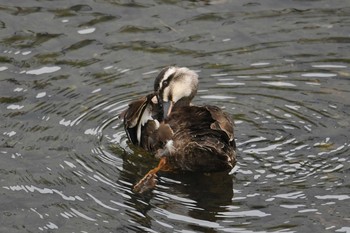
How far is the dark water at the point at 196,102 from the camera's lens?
8508 millimetres

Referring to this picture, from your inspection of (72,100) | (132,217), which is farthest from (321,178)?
(72,100)

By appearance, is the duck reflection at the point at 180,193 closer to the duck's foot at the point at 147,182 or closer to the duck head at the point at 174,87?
the duck's foot at the point at 147,182

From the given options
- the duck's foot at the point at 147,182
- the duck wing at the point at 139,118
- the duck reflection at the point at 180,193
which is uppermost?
the duck wing at the point at 139,118

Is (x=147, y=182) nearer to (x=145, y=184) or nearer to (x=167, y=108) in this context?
(x=145, y=184)

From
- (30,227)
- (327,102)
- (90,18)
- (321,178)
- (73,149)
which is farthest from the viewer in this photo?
(90,18)

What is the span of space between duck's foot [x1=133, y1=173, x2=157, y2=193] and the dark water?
7 centimetres

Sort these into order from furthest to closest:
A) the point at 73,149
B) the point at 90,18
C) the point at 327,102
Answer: the point at 90,18, the point at 327,102, the point at 73,149

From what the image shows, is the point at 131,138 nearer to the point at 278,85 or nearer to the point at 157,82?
the point at 157,82

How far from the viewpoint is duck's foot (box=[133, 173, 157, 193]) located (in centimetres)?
892

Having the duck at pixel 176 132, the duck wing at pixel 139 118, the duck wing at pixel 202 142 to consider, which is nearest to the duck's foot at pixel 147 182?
the duck at pixel 176 132

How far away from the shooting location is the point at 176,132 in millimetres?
9461

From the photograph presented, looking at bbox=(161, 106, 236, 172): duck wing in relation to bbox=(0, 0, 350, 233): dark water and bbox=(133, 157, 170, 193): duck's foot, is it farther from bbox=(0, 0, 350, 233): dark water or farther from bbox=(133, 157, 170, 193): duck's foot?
bbox=(133, 157, 170, 193): duck's foot

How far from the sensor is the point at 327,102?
10.5 m

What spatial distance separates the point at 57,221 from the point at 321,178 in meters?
2.38
